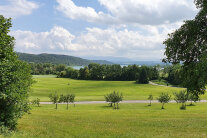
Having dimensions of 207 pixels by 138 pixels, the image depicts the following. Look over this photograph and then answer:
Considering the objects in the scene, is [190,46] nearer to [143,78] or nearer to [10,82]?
[10,82]

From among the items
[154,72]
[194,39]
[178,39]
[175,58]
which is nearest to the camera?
[194,39]

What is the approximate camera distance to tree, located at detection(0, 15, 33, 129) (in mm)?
10958

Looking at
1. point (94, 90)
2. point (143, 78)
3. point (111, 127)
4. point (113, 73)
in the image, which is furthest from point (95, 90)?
point (111, 127)

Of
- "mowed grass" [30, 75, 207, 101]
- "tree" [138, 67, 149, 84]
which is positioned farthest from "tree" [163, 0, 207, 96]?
"tree" [138, 67, 149, 84]

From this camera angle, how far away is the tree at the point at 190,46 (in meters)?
12.6

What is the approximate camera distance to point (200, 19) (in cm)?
1298

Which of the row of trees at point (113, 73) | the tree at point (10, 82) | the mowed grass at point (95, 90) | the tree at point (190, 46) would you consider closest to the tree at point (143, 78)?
the row of trees at point (113, 73)

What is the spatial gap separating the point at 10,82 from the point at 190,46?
13635 millimetres

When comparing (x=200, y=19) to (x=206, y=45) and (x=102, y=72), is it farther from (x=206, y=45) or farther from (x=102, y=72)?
(x=102, y=72)

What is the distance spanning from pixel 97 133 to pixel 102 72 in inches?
5847

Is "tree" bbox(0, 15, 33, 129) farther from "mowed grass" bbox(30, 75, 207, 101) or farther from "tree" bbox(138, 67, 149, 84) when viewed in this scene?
"tree" bbox(138, 67, 149, 84)

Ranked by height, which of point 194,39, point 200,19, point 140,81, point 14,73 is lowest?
point 140,81

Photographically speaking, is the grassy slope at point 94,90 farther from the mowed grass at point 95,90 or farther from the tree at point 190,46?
the tree at point 190,46

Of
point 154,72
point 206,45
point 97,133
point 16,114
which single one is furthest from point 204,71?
point 154,72
